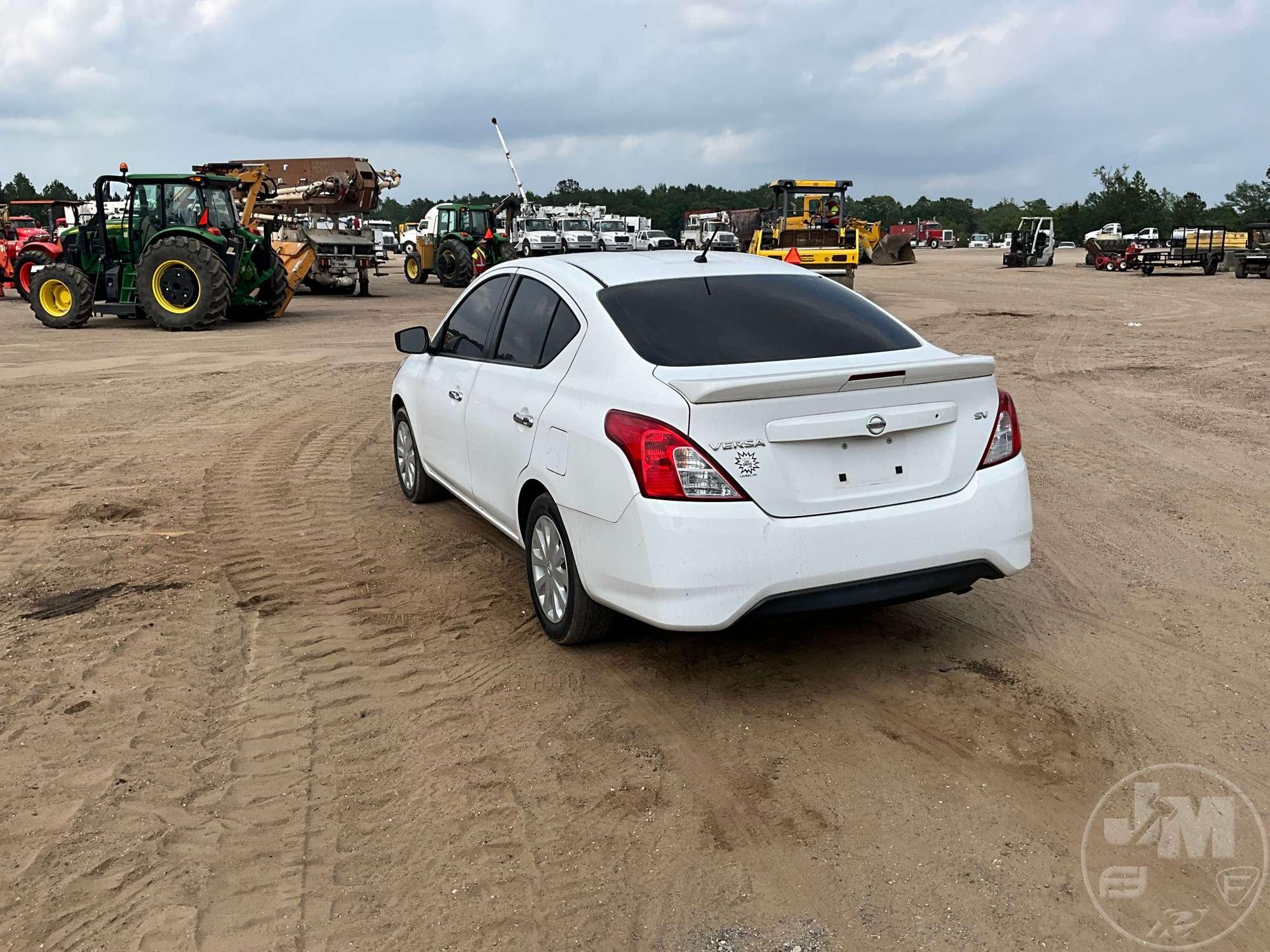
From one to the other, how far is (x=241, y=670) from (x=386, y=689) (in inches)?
26.3

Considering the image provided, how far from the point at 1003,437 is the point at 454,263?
2809 centimetres

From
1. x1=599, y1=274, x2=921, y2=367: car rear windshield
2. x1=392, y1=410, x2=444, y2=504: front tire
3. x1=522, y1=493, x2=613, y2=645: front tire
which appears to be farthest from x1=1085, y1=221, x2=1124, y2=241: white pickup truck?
x1=522, y1=493, x2=613, y2=645: front tire

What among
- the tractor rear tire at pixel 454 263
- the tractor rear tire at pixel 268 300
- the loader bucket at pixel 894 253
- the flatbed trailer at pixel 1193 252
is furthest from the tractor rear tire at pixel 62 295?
the loader bucket at pixel 894 253

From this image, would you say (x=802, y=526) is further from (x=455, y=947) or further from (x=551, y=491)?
(x=455, y=947)

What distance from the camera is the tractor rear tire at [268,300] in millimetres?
19797

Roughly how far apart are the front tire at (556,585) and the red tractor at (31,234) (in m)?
21.8

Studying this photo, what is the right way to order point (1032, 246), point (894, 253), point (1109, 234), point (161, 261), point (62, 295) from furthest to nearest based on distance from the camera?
point (1109, 234) → point (894, 253) → point (1032, 246) → point (62, 295) → point (161, 261)

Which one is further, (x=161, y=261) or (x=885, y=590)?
(x=161, y=261)

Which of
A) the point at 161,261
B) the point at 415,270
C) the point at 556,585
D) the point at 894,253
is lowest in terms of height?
the point at 415,270

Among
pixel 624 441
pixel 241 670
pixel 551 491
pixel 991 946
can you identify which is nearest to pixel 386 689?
pixel 241 670

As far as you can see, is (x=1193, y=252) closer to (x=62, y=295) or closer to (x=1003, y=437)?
(x=62, y=295)

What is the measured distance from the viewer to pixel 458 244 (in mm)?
30469

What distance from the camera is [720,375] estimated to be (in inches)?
155

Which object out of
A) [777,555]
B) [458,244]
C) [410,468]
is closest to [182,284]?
[410,468]
